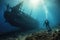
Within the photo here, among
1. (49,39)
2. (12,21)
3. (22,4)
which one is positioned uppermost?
(22,4)

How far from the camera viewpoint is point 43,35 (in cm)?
523

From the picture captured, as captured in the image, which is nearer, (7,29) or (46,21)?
(7,29)

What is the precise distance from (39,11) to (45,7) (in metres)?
0.25

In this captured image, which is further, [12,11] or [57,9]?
[57,9]

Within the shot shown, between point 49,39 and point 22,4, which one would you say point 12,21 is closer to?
point 22,4

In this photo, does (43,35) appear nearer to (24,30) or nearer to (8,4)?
(24,30)

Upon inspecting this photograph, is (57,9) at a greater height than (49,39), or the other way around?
(57,9)

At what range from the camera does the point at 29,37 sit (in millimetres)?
5137

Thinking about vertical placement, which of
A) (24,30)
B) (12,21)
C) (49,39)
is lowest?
(49,39)

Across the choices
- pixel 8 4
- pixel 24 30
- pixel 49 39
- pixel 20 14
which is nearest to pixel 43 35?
pixel 49 39

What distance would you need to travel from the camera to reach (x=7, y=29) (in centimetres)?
501

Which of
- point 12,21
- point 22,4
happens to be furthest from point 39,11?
point 12,21

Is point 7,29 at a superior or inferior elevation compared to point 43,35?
superior

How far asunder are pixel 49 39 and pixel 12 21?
1305 mm
